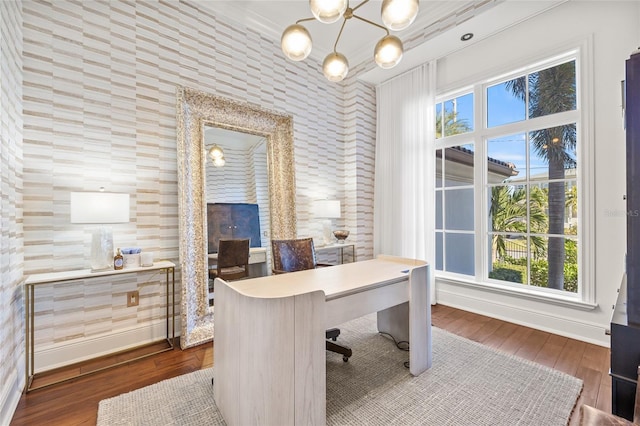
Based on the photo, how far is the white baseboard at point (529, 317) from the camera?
2.48 meters

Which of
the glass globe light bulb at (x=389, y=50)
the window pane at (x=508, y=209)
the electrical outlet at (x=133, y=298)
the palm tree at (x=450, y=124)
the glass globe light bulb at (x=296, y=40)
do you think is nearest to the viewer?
the glass globe light bulb at (x=296, y=40)

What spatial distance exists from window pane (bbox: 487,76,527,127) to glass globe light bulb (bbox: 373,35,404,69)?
2.01m

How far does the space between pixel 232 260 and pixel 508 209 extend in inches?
124

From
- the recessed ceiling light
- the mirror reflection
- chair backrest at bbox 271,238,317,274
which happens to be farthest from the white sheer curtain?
the mirror reflection

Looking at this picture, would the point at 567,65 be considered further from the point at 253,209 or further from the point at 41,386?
the point at 41,386

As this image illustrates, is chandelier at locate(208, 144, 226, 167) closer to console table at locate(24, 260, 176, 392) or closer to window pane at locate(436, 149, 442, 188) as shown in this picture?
console table at locate(24, 260, 176, 392)

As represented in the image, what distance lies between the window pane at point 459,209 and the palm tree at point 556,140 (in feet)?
2.54

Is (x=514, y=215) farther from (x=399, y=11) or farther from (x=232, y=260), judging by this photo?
(x=232, y=260)

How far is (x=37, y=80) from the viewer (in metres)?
2.04

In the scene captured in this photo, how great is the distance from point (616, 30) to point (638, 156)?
2330 mm

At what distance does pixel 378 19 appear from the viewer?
325 cm

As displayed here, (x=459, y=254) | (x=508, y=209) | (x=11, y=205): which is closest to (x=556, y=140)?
(x=508, y=209)

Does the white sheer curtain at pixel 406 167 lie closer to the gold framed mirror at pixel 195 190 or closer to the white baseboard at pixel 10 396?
the gold framed mirror at pixel 195 190

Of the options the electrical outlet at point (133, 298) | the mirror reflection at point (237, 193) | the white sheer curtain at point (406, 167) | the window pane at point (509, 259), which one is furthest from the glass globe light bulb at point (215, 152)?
the window pane at point (509, 259)
